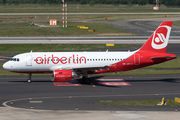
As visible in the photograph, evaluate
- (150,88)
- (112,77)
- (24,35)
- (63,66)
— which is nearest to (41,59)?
(63,66)

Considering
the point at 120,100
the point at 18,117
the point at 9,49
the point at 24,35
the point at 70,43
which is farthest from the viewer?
the point at 24,35

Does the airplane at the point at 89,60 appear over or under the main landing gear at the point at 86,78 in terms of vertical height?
over

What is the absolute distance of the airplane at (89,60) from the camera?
123 feet

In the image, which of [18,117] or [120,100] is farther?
[120,100]

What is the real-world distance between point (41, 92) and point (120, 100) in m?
9.88

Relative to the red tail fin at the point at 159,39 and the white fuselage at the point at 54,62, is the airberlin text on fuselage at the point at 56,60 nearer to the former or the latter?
the white fuselage at the point at 54,62

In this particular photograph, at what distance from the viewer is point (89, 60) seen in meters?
38.0

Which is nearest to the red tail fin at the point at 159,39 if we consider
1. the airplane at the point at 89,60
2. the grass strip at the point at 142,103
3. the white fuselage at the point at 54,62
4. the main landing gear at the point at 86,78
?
the airplane at the point at 89,60

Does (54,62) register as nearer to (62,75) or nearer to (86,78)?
(62,75)

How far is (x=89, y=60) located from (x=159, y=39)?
10.3 m

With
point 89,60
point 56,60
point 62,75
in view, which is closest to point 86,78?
point 89,60

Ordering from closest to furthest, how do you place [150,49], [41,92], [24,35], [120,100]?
[120,100]
[41,92]
[150,49]
[24,35]

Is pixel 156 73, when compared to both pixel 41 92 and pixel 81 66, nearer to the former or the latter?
pixel 81 66

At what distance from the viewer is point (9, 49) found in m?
67.9
